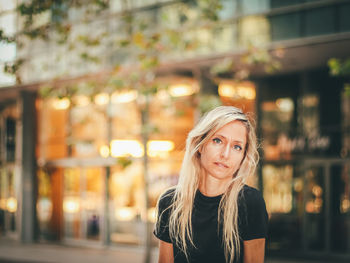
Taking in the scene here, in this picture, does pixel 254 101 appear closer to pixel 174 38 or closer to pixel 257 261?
pixel 174 38

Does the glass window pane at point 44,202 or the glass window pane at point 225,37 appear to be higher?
the glass window pane at point 225,37

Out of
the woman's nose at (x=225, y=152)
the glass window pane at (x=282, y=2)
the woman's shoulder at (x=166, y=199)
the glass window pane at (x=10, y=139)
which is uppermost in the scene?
the glass window pane at (x=282, y=2)

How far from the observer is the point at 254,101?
1282 cm

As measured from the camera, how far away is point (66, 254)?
13.6 m

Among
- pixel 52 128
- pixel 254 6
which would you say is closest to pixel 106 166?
pixel 52 128

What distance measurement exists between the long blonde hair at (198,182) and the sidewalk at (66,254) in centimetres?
995

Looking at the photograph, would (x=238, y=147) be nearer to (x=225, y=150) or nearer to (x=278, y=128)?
(x=225, y=150)

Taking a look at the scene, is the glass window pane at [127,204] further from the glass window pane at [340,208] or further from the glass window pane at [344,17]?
the glass window pane at [344,17]

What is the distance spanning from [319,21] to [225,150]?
32.0 ft

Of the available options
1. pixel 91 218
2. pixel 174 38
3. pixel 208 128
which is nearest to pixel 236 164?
pixel 208 128

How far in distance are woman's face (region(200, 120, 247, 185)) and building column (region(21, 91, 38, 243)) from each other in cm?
1519

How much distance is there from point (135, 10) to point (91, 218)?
715 cm

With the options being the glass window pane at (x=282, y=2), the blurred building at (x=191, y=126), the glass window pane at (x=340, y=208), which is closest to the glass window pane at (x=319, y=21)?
the blurred building at (x=191, y=126)

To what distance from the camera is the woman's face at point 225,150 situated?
2.17m
